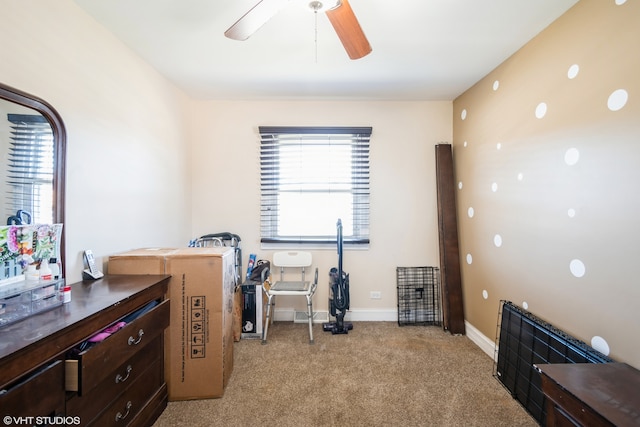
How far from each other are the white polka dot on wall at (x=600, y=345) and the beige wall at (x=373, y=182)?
155cm

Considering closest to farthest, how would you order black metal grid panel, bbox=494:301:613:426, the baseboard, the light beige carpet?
black metal grid panel, bbox=494:301:613:426, the light beige carpet, the baseboard

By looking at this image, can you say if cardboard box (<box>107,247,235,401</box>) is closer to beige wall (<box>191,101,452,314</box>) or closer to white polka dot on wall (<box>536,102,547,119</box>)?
beige wall (<box>191,101,452,314</box>)

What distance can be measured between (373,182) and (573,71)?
1.73m

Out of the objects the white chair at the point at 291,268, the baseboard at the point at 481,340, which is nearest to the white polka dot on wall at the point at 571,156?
the baseboard at the point at 481,340

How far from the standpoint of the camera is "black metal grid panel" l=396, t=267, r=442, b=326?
2.89 meters

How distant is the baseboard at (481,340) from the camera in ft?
7.40

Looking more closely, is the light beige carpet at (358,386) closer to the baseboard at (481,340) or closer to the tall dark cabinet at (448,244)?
the baseboard at (481,340)

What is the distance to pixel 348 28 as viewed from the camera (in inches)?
54.9

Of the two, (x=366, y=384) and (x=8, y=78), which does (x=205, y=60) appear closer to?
(x=8, y=78)

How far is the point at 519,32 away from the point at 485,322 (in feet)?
7.39

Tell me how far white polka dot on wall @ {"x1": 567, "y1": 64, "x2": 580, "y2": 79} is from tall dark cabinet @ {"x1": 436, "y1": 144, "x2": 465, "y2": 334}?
49.7 inches

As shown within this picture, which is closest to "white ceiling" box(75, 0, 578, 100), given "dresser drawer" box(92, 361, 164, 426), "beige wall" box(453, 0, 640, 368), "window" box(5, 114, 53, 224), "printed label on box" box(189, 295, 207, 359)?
"beige wall" box(453, 0, 640, 368)

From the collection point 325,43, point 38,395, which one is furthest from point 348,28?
point 38,395

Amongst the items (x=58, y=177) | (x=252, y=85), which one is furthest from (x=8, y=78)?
(x=252, y=85)
